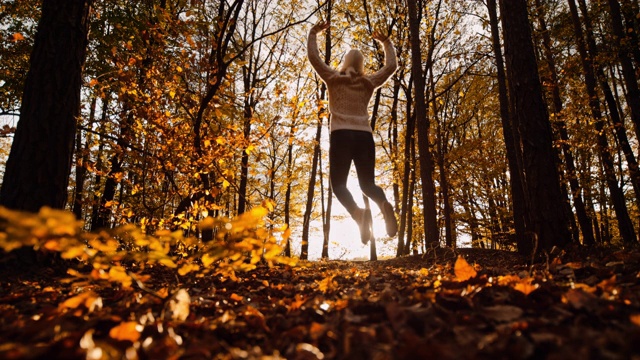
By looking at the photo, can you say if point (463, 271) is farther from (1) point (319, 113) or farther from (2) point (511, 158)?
(2) point (511, 158)

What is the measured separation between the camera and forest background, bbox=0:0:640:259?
17.2 ft

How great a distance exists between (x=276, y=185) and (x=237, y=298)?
23696mm

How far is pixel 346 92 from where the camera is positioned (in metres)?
4.36

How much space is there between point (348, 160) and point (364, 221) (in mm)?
704

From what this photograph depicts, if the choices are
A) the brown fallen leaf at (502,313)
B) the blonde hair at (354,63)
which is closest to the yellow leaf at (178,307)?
the brown fallen leaf at (502,313)

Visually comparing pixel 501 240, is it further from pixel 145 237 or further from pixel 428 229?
pixel 145 237

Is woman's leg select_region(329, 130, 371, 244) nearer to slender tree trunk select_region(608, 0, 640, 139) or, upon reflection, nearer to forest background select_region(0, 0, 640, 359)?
forest background select_region(0, 0, 640, 359)

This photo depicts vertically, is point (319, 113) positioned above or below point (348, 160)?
above

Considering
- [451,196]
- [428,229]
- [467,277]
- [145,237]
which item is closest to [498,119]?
[451,196]

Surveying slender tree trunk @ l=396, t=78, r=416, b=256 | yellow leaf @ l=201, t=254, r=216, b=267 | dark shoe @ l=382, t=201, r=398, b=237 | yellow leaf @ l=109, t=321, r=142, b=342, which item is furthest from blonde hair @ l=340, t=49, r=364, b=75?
slender tree trunk @ l=396, t=78, r=416, b=256

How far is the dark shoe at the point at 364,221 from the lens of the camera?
13.2 ft

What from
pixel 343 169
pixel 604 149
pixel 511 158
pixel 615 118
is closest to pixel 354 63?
A: pixel 343 169

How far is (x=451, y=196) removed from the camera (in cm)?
1936

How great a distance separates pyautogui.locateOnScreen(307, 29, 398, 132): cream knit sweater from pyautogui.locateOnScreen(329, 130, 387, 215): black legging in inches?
4.3
